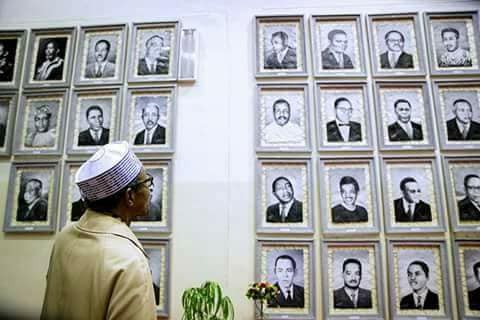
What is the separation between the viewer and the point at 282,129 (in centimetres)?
298

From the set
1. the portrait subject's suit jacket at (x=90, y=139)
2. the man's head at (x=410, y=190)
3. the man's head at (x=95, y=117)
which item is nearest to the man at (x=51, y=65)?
the man's head at (x=95, y=117)

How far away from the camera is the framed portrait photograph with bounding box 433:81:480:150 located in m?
2.91

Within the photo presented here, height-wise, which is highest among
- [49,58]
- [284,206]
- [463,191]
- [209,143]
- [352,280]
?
[49,58]

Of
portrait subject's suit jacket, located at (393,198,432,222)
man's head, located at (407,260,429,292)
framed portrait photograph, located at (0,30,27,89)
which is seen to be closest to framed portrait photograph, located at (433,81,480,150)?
portrait subject's suit jacket, located at (393,198,432,222)

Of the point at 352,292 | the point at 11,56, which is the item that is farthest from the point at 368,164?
the point at 11,56

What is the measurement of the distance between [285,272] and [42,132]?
6.73 feet

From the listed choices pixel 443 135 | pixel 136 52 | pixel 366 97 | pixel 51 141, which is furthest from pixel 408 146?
pixel 51 141

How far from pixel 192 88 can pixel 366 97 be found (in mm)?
1276

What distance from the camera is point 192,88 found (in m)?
3.13

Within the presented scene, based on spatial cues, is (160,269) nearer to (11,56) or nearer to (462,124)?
(11,56)

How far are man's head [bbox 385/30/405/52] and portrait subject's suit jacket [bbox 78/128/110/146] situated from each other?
2.19 meters

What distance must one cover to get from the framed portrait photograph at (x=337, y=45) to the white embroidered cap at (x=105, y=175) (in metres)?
1.94

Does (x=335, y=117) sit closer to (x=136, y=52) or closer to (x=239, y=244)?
(x=239, y=244)

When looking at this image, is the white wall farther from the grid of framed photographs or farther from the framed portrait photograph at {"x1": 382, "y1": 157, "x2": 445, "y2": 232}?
the framed portrait photograph at {"x1": 382, "y1": 157, "x2": 445, "y2": 232}
